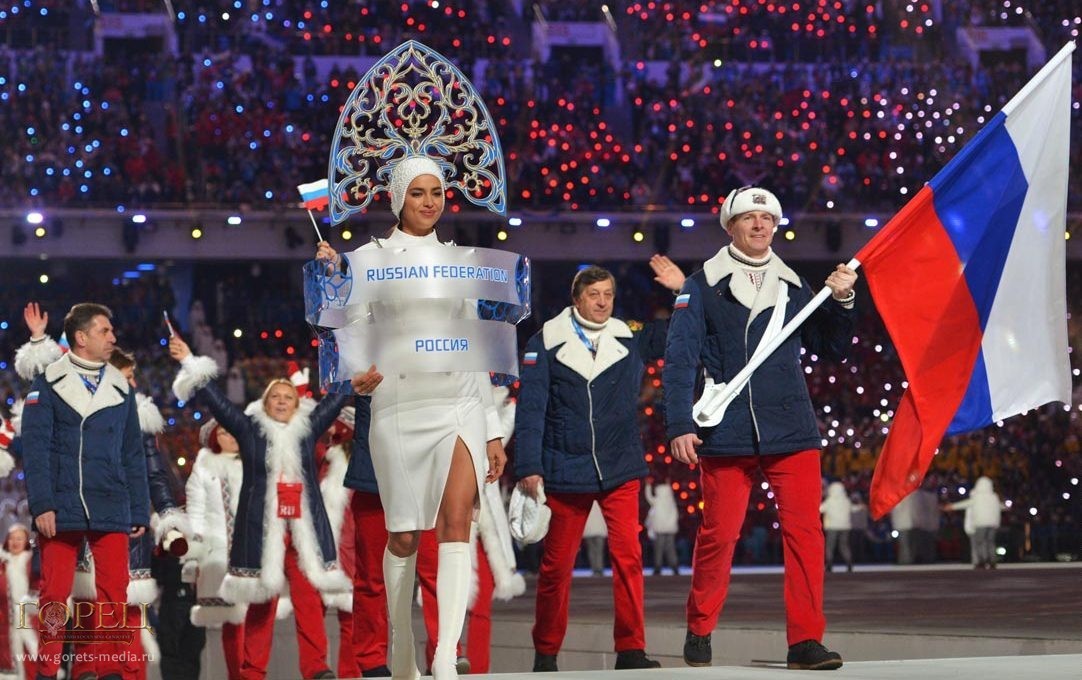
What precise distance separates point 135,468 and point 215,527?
220 cm

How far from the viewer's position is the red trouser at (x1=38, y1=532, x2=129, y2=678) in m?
8.08

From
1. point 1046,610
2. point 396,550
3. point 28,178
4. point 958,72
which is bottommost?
point 1046,610

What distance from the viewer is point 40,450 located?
8055 millimetres

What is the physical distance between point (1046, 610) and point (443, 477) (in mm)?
5978

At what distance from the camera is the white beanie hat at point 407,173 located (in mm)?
6176

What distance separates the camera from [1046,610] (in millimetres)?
10695

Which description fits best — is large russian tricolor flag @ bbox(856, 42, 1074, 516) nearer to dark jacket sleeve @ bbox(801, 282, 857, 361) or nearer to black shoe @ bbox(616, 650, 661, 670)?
dark jacket sleeve @ bbox(801, 282, 857, 361)

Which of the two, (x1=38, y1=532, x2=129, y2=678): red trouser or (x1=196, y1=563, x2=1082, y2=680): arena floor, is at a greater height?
(x1=38, y1=532, x2=129, y2=678): red trouser

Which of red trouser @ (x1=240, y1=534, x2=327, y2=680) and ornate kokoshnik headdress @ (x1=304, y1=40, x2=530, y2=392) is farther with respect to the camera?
red trouser @ (x1=240, y1=534, x2=327, y2=680)

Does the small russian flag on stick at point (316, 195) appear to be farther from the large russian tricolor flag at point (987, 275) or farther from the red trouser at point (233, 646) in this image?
the red trouser at point (233, 646)

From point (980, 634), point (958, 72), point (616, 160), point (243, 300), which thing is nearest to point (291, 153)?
point (243, 300)

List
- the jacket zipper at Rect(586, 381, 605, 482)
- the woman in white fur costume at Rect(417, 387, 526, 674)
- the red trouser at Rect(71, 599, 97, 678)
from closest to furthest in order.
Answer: the jacket zipper at Rect(586, 381, 605, 482) < the red trouser at Rect(71, 599, 97, 678) < the woman in white fur costume at Rect(417, 387, 526, 674)

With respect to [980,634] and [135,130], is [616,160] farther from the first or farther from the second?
[980,634]

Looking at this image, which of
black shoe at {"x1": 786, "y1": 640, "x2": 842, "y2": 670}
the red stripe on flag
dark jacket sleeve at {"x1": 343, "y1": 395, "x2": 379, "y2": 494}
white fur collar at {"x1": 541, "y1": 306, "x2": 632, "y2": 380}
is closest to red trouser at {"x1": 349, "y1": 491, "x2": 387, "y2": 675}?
dark jacket sleeve at {"x1": 343, "y1": 395, "x2": 379, "y2": 494}
